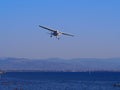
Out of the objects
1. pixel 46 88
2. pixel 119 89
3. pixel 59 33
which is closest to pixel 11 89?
pixel 46 88

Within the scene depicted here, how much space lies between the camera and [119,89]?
14175 cm

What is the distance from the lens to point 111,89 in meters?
140

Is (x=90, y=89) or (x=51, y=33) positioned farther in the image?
(x=90, y=89)

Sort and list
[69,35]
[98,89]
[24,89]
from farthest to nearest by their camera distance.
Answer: [98,89] → [24,89] → [69,35]

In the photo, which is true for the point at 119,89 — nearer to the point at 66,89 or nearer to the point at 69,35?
the point at 66,89

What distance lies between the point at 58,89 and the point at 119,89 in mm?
16958

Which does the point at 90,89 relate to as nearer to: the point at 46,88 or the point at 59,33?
the point at 46,88

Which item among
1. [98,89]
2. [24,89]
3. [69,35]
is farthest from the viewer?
[98,89]

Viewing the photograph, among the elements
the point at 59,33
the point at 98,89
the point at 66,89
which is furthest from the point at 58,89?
the point at 59,33

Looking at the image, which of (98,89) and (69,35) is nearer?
(69,35)

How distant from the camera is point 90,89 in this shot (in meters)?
136

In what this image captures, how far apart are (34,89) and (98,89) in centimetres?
1578

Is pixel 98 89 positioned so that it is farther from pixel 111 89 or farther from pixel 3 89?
pixel 3 89

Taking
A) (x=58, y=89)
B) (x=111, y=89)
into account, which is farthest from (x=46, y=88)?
(x=111, y=89)
